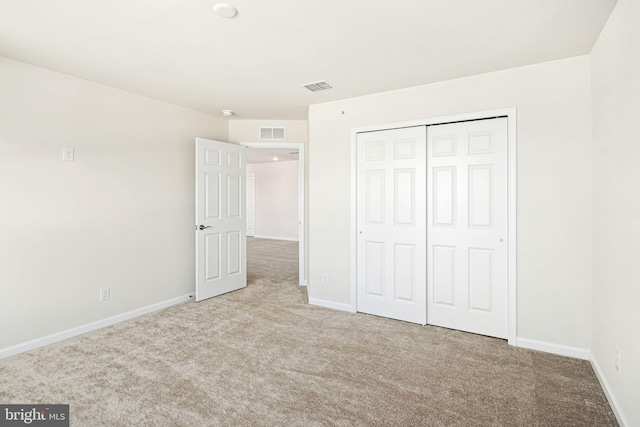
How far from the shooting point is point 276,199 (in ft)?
34.8

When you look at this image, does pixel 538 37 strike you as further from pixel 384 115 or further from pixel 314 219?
pixel 314 219

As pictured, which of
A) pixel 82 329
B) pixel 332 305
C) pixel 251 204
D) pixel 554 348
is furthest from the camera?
pixel 251 204

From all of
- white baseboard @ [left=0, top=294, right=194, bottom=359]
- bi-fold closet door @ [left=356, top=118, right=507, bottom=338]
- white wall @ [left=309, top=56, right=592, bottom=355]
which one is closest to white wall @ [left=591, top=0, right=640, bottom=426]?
white wall @ [left=309, top=56, right=592, bottom=355]

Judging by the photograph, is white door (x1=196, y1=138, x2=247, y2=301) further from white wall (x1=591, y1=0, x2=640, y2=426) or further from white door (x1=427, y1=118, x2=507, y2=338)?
white wall (x1=591, y1=0, x2=640, y2=426)

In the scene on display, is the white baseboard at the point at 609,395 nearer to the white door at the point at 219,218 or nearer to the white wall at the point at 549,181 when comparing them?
the white wall at the point at 549,181

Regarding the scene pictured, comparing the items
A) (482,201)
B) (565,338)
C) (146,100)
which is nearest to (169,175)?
(146,100)

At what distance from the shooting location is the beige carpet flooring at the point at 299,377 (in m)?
1.96

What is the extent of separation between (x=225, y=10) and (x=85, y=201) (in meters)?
2.38

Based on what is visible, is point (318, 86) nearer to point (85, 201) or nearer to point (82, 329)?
point (85, 201)

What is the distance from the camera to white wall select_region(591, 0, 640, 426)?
1.70m

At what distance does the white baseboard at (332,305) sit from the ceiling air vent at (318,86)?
8.02 ft

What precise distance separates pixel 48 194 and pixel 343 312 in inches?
124


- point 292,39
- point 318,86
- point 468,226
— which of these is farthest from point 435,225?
point 292,39

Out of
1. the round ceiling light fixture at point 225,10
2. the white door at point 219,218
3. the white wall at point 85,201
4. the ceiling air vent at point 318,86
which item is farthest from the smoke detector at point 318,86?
the white wall at point 85,201
